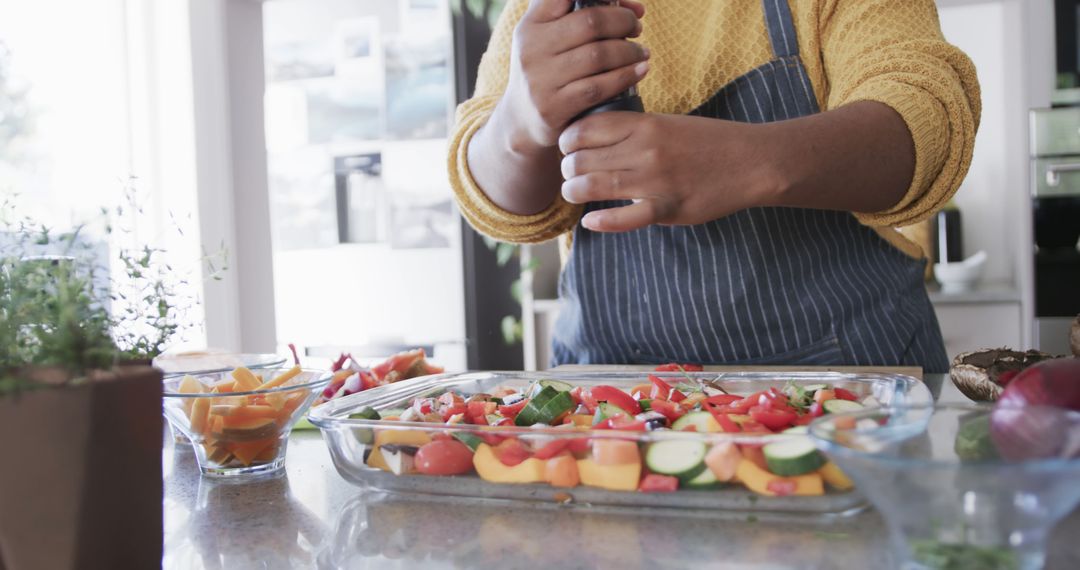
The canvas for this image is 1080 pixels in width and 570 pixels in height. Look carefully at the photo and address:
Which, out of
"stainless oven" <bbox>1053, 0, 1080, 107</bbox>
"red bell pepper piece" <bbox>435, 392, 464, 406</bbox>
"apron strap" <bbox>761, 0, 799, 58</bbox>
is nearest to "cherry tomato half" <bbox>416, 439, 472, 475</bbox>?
"red bell pepper piece" <bbox>435, 392, 464, 406</bbox>

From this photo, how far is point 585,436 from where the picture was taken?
56cm

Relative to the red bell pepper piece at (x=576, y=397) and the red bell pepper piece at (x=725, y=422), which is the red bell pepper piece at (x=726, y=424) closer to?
the red bell pepper piece at (x=725, y=422)

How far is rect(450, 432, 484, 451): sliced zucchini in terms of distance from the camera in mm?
598

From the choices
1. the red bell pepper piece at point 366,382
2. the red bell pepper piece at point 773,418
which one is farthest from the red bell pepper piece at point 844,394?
the red bell pepper piece at point 366,382

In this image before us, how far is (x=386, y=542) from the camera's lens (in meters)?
0.54

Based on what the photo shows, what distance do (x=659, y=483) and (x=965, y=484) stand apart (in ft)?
0.65

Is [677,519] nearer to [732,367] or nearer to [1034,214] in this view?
[732,367]

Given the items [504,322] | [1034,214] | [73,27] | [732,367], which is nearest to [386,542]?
[732,367]

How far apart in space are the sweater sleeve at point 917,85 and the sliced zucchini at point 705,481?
2.08 feet

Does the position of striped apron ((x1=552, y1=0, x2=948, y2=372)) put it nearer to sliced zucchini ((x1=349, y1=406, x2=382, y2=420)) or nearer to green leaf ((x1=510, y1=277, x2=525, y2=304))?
sliced zucchini ((x1=349, y1=406, x2=382, y2=420))

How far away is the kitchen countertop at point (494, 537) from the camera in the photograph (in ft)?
1.60

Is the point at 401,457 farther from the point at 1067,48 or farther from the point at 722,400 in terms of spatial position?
the point at 1067,48

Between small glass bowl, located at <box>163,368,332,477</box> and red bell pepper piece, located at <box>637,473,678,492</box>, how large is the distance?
32cm

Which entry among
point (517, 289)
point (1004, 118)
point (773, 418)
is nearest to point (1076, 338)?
point (773, 418)
